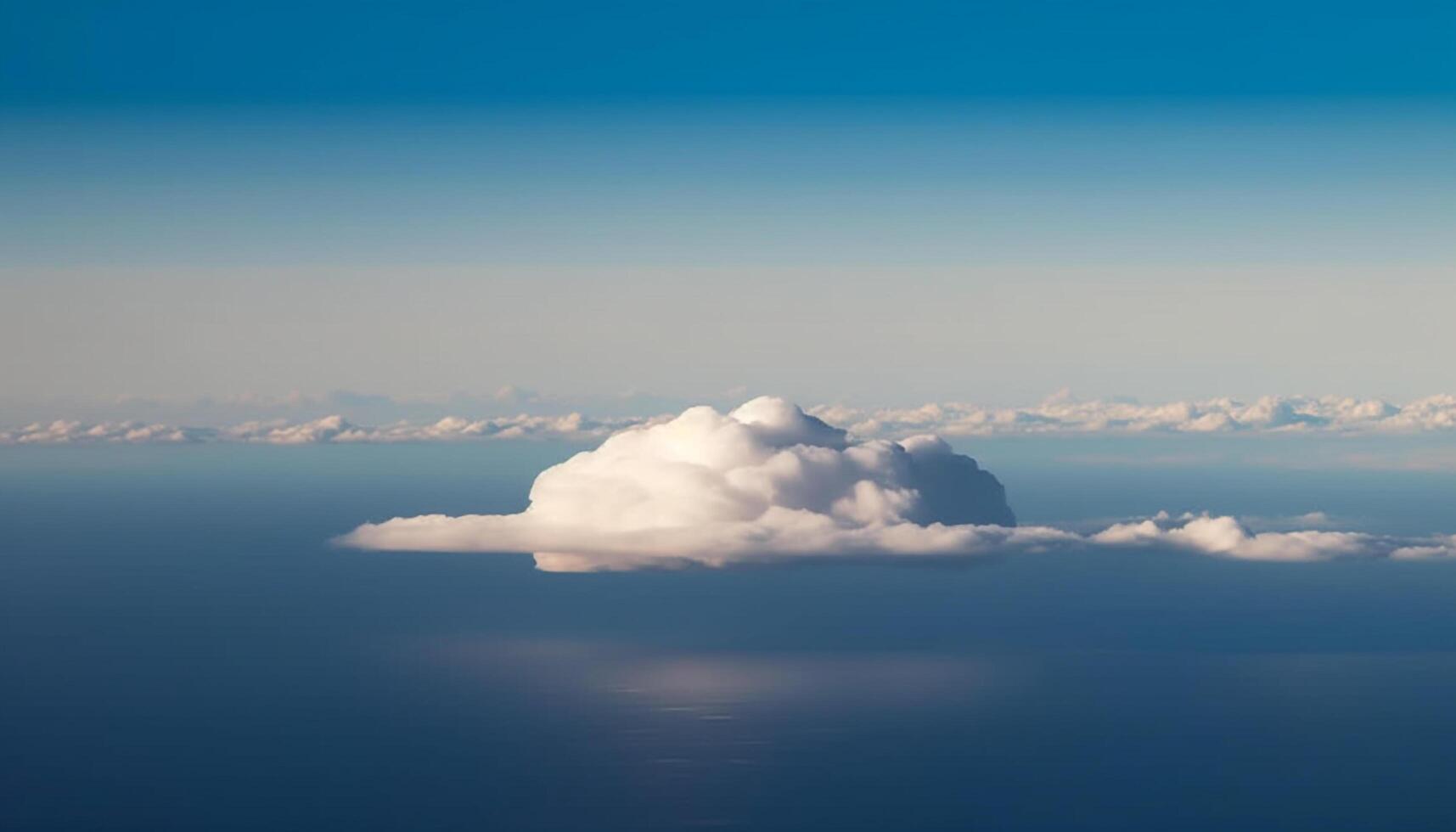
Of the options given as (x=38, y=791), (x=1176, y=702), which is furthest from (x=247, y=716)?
(x=1176, y=702)

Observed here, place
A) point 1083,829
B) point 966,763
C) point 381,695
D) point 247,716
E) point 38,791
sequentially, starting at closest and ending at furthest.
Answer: point 1083,829, point 38,791, point 966,763, point 247,716, point 381,695

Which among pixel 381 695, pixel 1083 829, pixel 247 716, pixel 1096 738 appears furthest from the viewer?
pixel 381 695

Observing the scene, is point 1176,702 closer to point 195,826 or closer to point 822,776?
point 822,776

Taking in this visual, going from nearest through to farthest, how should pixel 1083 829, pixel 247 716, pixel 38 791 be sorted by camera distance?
pixel 1083 829 → pixel 38 791 → pixel 247 716

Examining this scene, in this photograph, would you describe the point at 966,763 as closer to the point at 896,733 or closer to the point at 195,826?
the point at 896,733

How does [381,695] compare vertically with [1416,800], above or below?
above

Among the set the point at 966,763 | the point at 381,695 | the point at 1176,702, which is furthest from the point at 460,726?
the point at 1176,702

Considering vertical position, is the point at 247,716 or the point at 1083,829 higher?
the point at 247,716

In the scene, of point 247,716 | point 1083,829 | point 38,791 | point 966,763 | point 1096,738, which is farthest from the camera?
point 247,716

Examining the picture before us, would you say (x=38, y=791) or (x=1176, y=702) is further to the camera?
(x=1176, y=702)
